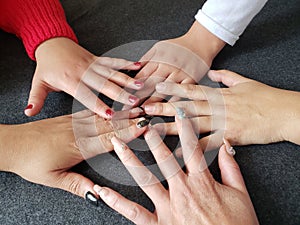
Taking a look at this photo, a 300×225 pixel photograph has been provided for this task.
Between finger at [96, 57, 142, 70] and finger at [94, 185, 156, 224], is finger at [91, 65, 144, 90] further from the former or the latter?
finger at [94, 185, 156, 224]

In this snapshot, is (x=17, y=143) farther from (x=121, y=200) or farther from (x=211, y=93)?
(x=211, y=93)

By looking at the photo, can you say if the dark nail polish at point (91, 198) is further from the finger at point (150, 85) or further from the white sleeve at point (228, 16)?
the white sleeve at point (228, 16)

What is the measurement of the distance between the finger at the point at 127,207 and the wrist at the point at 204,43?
348mm

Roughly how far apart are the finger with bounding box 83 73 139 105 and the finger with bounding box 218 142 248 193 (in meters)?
0.19

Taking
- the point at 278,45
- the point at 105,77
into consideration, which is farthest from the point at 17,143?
the point at 278,45

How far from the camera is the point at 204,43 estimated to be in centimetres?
74

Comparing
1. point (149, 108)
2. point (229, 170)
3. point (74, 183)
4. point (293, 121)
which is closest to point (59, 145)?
point (74, 183)

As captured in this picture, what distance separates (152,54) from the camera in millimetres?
738

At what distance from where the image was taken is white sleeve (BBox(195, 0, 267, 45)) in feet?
2.30

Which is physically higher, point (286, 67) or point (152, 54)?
point (286, 67)

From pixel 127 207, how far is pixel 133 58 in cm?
36

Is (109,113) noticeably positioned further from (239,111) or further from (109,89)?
(239,111)

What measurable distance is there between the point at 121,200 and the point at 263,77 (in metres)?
0.39

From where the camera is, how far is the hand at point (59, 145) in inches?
23.2
